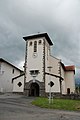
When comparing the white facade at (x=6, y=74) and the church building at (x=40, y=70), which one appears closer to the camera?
the church building at (x=40, y=70)

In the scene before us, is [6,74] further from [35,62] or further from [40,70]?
[40,70]

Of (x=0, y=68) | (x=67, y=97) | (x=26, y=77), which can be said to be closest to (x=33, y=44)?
(x=26, y=77)

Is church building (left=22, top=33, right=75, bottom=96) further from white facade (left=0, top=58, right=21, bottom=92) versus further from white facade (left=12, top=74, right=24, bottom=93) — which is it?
white facade (left=0, top=58, right=21, bottom=92)

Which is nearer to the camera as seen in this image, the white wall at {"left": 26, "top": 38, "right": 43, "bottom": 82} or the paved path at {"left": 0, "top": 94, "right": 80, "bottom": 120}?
the paved path at {"left": 0, "top": 94, "right": 80, "bottom": 120}

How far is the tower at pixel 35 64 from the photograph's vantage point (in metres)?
30.7

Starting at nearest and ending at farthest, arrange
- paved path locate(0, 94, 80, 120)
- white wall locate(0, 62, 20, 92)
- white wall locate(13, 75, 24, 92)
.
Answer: paved path locate(0, 94, 80, 120)
white wall locate(13, 75, 24, 92)
white wall locate(0, 62, 20, 92)

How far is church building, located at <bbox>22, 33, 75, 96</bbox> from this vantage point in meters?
29.6

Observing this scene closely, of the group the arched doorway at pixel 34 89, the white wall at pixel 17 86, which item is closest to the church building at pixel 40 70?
the arched doorway at pixel 34 89

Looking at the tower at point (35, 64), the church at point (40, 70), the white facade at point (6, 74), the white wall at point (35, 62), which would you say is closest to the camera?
the church at point (40, 70)

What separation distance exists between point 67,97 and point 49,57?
1203cm

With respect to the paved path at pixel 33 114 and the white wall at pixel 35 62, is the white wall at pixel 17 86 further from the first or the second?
the paved path at pixel 33 114

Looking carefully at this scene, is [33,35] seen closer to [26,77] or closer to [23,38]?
[23,38]

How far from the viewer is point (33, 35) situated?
111 ft

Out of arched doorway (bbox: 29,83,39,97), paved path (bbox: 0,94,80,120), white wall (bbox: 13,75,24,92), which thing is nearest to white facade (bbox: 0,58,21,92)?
white wall (bbox: 13,75,24,92)
